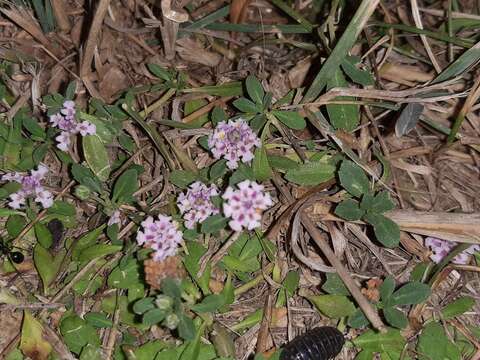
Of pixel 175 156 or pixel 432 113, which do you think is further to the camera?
pixel 432 113

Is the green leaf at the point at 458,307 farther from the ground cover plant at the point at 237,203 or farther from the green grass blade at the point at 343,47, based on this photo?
the green grass blade at the point at 343,47

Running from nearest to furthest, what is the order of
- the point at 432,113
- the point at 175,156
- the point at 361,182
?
the point at 361,182 < the point at 175,156 < the point at 432,113

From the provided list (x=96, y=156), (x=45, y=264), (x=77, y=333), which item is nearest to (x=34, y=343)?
(x=77, y=333)

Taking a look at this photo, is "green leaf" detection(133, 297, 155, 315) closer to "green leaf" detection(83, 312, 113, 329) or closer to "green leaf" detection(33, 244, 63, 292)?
"green leaf" detection(83, 312, 113, 329)

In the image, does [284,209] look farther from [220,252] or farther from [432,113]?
[432,113]

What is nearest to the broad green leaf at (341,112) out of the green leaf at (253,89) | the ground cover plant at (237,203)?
the ground cover plant at (237,203)

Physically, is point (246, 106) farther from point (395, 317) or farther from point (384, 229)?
point (395, 317)

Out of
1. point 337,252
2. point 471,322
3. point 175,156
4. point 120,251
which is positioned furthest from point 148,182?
point 471,322
